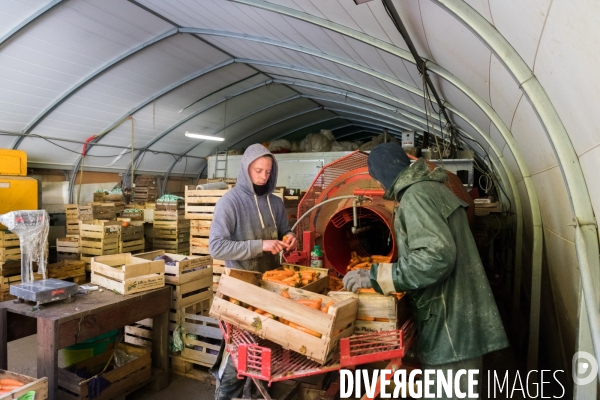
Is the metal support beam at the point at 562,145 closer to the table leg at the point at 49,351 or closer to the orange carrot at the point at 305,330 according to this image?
the orange carrot at the point at 305,330

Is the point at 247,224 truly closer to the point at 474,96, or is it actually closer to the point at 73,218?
the point at 474,96

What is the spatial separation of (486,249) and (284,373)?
5.59 metres

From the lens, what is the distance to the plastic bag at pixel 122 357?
389 centimetres

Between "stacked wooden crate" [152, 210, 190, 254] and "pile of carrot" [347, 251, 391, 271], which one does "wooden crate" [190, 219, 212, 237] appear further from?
"pile of carrot" [347, 251, 391, 271]

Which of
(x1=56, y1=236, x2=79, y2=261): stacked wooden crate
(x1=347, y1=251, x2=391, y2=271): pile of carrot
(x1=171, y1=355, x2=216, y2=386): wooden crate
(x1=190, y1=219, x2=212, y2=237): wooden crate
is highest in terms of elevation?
(x1=190, y1=219, x2=212, y2=237): wooden crate

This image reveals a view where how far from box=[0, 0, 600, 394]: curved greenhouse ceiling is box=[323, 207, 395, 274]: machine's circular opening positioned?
4.19 ft

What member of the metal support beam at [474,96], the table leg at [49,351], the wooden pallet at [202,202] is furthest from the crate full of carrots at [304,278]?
the wooden pallet at [202,202]

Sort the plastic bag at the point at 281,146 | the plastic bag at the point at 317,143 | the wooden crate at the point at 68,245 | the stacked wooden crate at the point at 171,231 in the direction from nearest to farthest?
the wooden crate at the point at 68,245
the stacked wooden crate at the point at 171,231
the plastic bag at the point at 317,143
the plastic bag at the point at 281,146

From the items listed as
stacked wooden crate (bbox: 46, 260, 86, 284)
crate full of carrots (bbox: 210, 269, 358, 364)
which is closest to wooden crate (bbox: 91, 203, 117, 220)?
stacked wooden crate (bbox: 46, 260, 86, 284)

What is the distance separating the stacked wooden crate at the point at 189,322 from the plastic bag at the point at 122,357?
0.36 metres

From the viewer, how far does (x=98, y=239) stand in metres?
7.97

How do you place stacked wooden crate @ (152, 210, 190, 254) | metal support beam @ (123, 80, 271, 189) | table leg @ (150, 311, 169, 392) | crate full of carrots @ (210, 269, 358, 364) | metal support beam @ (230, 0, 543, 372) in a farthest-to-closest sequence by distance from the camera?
1. metal support beam @ (123, 80, 271, 189)
2. stacked wooden crate @ (152, 210, 190, 254)
3. table leg @ (150, 311, 169, 392)
4. metal support beam @ (230, 0, 543, 372)
5. crate full of carrots @ (210, 269, 358, 364)

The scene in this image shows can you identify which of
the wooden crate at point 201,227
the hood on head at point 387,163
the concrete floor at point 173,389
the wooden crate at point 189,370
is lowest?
the concrete floor at point 173,389

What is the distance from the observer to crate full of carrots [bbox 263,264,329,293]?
2.55 metres
